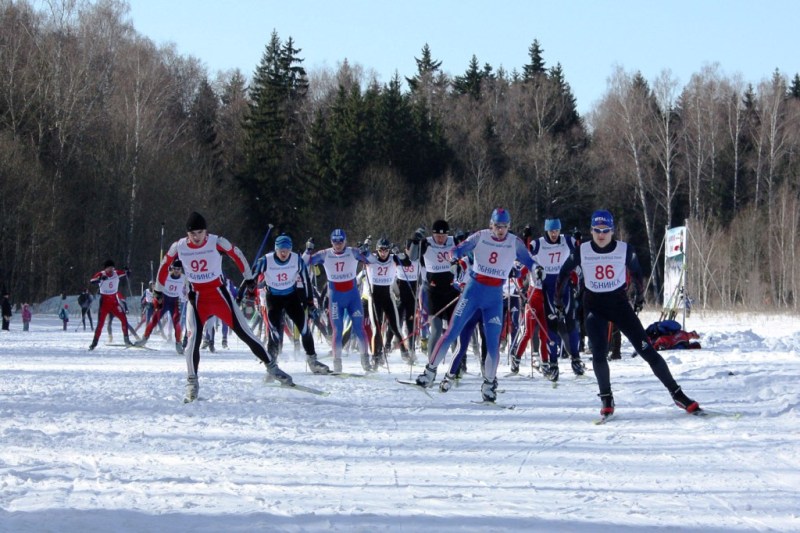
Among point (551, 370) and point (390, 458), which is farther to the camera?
point (551, 370)

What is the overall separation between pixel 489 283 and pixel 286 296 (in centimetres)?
394

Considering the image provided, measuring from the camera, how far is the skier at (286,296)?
13789 millimetres

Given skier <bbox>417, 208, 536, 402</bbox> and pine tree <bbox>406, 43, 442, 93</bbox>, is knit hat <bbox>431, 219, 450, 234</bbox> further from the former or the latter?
pine tree <bbox>406, 43, 442, 93</bbox>

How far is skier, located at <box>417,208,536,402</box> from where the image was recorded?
424 inches

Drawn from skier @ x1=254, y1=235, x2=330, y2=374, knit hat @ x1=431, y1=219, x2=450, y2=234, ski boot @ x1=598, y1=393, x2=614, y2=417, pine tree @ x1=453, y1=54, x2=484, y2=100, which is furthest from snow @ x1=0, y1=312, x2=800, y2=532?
pine tree @ x1=453, y1=54, x2=484, y2=100

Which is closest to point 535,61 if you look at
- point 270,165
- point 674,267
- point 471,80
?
point 471,80

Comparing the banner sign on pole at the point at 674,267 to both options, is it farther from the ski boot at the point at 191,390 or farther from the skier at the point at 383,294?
the ski boot at the point at 191,390

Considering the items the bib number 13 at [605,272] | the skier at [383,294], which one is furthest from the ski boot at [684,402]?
the skier at [383,294]

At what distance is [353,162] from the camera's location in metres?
66.6

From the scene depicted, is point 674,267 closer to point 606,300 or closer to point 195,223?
point 606,300

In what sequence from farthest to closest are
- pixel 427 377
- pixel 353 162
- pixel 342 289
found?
pixel 353 162 < pixel 342 289 < pixel 427 377

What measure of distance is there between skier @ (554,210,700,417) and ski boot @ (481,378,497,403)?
55.9 inches

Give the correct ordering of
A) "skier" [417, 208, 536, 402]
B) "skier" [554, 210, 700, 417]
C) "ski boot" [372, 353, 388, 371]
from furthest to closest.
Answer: "ski boot" [372, 353, 388, 371] → "skier" [417, 208, 536, 402] → "skier" [554, 210, 700, 417]

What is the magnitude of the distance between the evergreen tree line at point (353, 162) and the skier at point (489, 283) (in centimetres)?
4089
